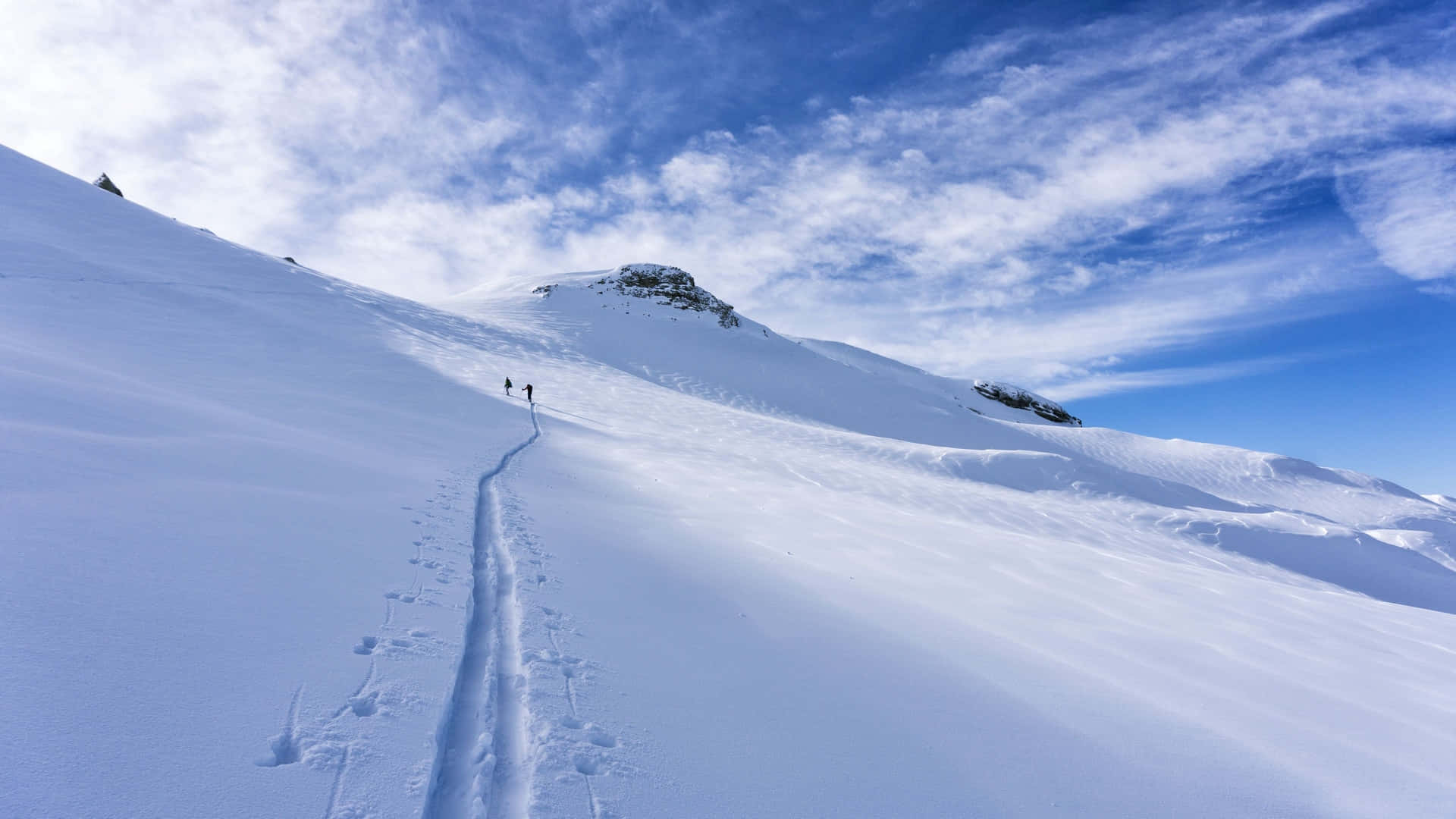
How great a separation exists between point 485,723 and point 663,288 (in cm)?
5896

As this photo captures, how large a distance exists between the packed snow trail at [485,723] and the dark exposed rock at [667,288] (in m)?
51.4

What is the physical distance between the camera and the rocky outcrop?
6260 cm

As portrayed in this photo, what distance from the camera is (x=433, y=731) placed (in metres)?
2.54

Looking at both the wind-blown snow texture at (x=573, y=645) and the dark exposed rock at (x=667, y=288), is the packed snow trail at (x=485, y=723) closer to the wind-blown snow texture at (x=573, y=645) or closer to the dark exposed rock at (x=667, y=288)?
the wind-blown snow texture at (x=573, y=645)

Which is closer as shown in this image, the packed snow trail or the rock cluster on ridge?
the packed snow trail

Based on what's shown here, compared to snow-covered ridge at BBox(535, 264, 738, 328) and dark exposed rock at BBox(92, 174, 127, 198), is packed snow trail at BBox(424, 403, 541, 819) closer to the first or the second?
snow-covered ridge at BBox(535, 264, 738, 328)

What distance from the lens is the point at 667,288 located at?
5988 centimetres

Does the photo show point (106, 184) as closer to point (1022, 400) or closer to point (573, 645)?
point (573, 645)

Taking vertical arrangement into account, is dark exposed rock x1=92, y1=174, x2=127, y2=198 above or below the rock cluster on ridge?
below

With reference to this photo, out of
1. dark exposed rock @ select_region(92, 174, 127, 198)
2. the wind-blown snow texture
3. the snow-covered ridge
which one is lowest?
the wind-blown snow texture

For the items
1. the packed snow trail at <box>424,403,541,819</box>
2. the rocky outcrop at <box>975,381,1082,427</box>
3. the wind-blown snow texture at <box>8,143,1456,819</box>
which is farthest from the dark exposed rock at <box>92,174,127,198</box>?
the rocky outcrop at <box>975,381,1082,427</box>

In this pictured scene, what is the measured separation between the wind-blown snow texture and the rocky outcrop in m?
Answer: 56.2

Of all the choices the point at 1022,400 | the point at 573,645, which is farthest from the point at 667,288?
the point at 573,645

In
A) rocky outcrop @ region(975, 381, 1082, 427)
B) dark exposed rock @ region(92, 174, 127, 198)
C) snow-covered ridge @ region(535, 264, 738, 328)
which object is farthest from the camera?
rocky outcrop @ region(975, 381, 1082, 427)
